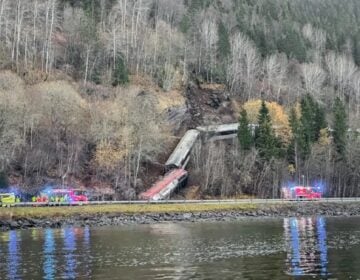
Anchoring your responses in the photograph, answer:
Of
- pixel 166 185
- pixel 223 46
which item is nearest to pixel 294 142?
pixel 166 185

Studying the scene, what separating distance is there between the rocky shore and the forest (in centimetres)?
1123

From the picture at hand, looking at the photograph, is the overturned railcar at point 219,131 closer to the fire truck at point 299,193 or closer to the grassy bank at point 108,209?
the fire truck at point 299,193

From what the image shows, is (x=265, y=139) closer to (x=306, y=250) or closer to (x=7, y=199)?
(x=7, y=199)

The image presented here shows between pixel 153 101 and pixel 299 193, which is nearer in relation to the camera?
pixel 299 193

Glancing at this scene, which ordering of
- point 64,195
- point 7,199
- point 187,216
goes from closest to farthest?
point 7,199
point 187,216
point 64,195

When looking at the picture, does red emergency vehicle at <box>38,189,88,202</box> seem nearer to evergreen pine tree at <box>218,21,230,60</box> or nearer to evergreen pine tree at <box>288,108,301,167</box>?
evergreen pine tree at <box>288,108,301,167</box>

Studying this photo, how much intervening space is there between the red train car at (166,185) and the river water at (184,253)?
74.4 feet

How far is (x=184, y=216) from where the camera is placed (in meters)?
64.6

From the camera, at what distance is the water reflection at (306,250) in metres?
26.9

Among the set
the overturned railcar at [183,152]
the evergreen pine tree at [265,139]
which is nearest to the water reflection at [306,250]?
the evergreen pine tree at [265,139]

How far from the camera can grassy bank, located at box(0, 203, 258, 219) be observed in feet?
192

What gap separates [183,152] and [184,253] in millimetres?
51286

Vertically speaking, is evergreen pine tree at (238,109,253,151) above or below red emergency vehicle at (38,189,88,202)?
above

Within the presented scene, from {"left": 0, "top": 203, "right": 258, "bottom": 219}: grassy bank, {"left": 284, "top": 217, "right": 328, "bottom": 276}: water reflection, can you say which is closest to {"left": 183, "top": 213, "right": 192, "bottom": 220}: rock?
{"left": 0, "top": 203, "right": 258, "bottom": 219}: grassy bank
